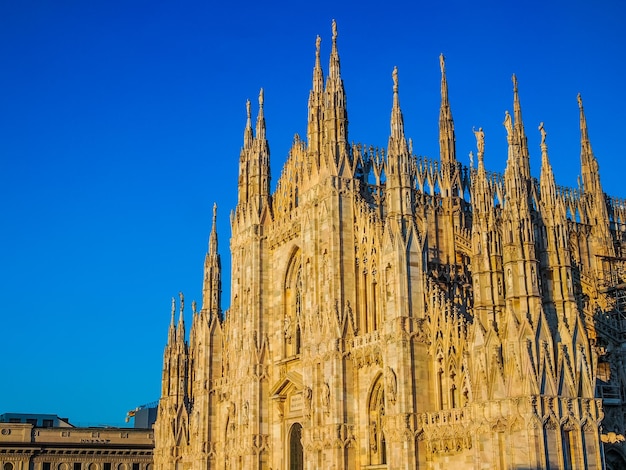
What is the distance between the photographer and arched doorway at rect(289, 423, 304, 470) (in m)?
50.8

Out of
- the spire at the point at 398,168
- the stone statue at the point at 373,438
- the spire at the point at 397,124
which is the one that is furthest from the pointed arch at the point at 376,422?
the spire at the point at 397,124

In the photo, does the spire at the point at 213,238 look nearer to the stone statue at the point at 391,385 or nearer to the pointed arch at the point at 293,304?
the pointed arch at the point at 293,304

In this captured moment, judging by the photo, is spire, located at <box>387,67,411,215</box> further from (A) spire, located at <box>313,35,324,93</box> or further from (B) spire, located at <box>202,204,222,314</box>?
(B) spire, located at <box>202,204,222,314</box>

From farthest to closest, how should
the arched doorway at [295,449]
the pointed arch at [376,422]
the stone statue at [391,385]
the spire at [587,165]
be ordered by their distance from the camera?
the spire at [587,165] → the arched doorway at [295,449] → the pointed arch at [376,422] → the stone statue at [391,385]

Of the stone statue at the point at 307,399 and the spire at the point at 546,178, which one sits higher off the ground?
the spire at the point at 546,178

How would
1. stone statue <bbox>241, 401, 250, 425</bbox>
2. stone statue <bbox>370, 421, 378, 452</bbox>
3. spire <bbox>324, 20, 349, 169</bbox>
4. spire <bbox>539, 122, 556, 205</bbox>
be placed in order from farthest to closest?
stone statue <bbox>241, 401, 250, 425</bbox>
spire <bbox>324, 20, 349, 169</bbox>
stone statue <bbox>370, 421, 378, 452</bbox>
spire <bbox>539, 122, 556, 205</bbox>

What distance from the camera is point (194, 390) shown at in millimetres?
62281

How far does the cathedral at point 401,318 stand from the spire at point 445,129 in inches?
6.9

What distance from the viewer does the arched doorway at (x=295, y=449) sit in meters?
50.8

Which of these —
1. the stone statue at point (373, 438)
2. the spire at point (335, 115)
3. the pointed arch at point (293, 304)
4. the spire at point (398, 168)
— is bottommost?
the stone statue at point (373, 438)

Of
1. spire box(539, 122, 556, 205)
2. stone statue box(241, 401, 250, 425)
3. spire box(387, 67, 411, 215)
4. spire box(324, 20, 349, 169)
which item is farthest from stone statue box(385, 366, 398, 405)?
stone statue box(241, 401, 250, 425)

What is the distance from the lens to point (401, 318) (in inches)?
1575

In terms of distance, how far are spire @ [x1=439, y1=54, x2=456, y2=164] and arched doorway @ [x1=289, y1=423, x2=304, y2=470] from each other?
1829cm

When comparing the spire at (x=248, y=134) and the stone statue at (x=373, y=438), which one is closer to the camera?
the stone statue at (x=373, y=438)
